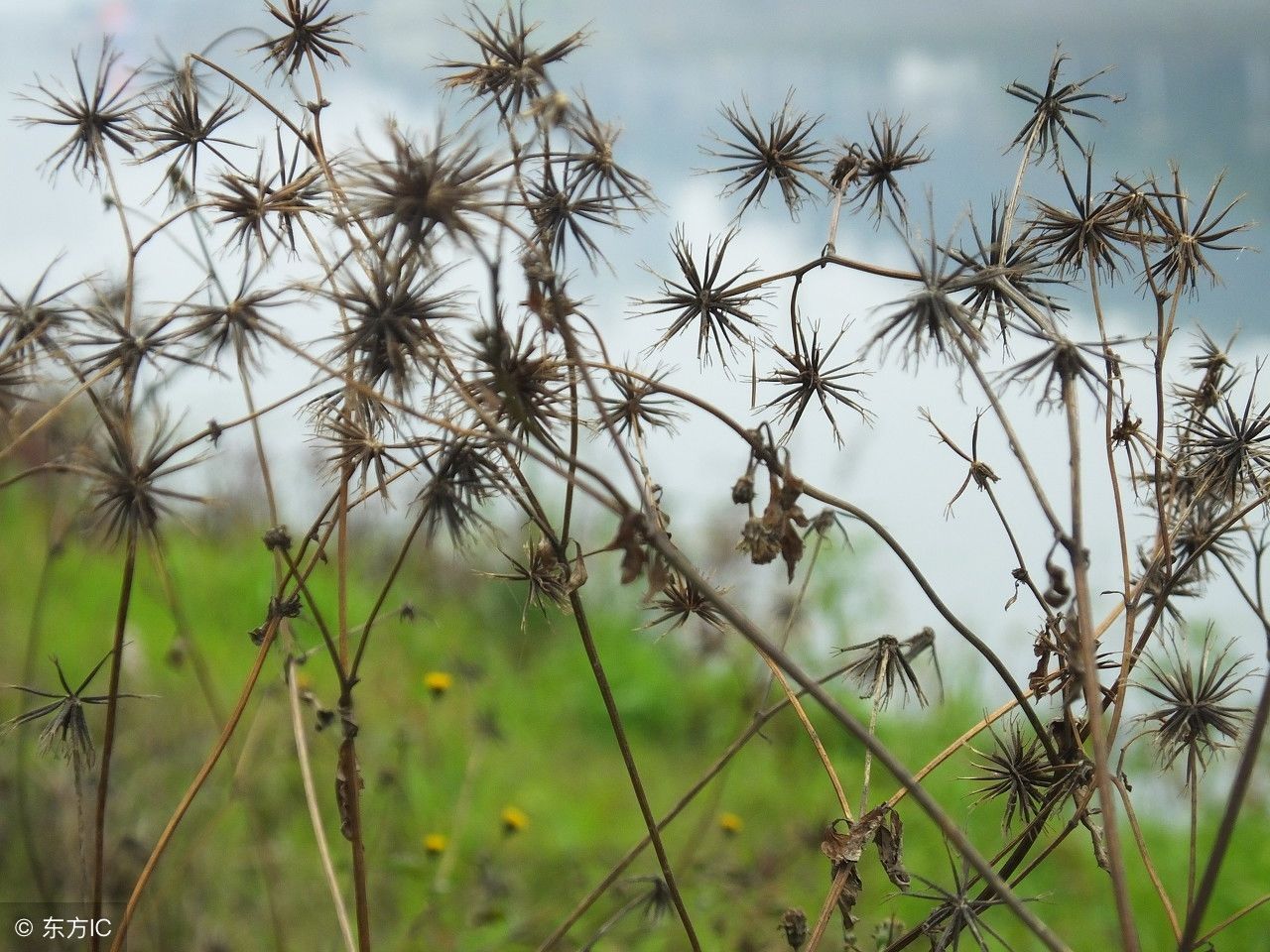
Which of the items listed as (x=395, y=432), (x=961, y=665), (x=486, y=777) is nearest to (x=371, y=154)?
(x=395, y=432)

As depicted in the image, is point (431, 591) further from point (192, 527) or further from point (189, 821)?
→ point (192, 527)

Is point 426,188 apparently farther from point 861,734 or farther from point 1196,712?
point 1196,712

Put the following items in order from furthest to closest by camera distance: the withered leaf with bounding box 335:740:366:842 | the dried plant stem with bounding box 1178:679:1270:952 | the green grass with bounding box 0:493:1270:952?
the green grass with bounding box 0:493:1270:952
the withered leaf with bounding box 335:740:366:842
the dried plant stem with bounding box 1178:679:1270:952

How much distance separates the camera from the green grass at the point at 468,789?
71.5 inches

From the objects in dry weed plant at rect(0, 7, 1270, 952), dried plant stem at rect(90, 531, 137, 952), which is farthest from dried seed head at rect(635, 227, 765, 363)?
dried plant stem at rect(90, 531, 137, 952)

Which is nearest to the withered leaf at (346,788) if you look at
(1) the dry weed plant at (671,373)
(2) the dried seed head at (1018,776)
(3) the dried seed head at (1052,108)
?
(1) the dry weed plant at (671,373)

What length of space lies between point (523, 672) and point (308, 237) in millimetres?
2670

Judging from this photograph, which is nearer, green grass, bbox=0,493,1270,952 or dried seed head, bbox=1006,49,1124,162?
dried seed head, bbox=1006,49,1124,162

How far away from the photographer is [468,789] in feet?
7.01

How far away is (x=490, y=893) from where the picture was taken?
1.75 metres

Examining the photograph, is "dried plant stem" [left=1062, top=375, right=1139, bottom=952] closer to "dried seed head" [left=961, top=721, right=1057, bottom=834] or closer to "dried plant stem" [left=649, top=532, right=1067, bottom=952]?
"dried plant stem" [left=649, top=532, right=1067, bottom=952]

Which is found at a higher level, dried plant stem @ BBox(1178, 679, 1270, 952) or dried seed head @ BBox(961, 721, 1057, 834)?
dried seed head @ BBox(961, 721, 1057, 834)

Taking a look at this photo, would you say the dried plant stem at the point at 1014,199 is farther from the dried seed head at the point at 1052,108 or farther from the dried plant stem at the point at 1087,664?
the dried plant stem at the point at 1087,664

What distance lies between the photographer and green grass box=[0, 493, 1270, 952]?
5.96 feet
